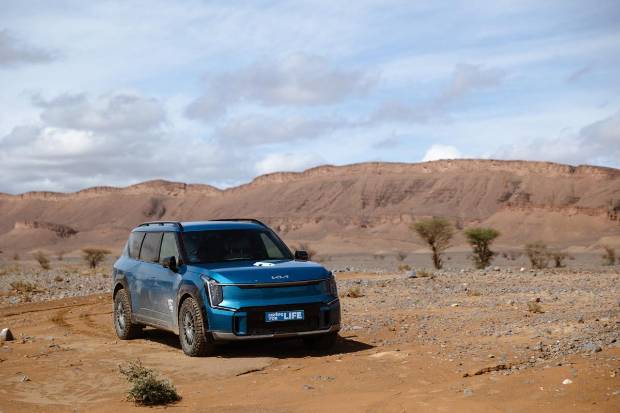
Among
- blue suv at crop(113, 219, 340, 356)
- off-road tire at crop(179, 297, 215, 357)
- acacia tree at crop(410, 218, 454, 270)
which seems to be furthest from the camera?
acacia tree at crop(410, 218, 454, 270)

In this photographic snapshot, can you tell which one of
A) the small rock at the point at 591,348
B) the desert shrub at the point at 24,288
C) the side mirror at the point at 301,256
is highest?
the side mirror at the point at 301,256

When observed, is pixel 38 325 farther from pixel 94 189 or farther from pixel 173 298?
pixel 94 189

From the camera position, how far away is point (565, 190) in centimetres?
12475

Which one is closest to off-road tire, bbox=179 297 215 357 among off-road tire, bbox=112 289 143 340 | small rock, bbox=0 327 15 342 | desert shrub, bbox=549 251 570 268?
off-road tire, bbox=112 289 143 340

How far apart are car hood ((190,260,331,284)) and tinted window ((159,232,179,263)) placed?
0.78 meters

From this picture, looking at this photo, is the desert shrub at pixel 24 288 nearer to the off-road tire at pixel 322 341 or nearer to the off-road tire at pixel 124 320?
the off-road tire at pixel 124 320

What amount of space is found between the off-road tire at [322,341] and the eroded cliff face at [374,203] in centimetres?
9112

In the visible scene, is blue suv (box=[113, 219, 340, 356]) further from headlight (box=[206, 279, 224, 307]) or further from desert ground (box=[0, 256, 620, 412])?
desert ground (box=[0, 256, 620, 412])

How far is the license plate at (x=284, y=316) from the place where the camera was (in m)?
10.2

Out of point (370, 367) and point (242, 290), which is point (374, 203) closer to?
point (242, 290)

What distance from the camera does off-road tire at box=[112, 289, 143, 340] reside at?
12.8 meters

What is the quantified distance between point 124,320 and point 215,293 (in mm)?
3261

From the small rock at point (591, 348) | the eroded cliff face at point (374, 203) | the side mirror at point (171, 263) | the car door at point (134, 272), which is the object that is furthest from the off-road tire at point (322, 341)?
the eroded cliff face at point (374, 203)

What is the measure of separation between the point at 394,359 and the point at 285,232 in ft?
386
